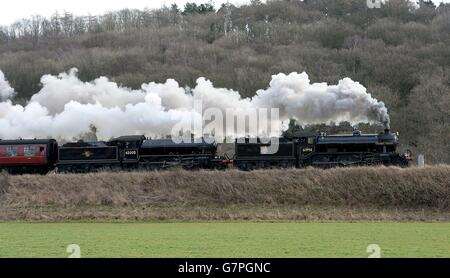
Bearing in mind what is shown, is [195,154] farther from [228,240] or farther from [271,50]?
[271,50]

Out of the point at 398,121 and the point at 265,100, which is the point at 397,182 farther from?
the point at 398,121

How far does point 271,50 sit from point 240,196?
9927 centimetres

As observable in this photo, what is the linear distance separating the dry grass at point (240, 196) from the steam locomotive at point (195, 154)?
10.1 feet

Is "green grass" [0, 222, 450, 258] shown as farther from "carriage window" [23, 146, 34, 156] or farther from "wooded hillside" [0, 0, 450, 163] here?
"wooded hillside" [0, 0, 450, 163]

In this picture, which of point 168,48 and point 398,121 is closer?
point 398,121

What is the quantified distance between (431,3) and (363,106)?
13885 cm

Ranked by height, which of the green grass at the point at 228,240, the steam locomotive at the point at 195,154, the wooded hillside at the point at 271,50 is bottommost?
the green grass at the point at 228,240

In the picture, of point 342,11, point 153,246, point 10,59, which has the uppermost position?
point 342,11

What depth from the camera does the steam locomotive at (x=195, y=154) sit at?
4875 cm

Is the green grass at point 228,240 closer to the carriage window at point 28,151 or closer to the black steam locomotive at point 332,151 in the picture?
the black steam locomotive at point 332,151

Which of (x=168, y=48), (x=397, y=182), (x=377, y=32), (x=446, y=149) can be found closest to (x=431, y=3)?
(x=377, y=32)

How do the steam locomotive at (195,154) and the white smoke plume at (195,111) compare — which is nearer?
the steam locomotive at (195,154)

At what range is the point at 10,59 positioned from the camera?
126250 millimetres

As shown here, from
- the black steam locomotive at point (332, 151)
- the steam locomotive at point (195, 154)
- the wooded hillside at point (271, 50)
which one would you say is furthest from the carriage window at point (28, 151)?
the wooded hillside at point (271, 50)
